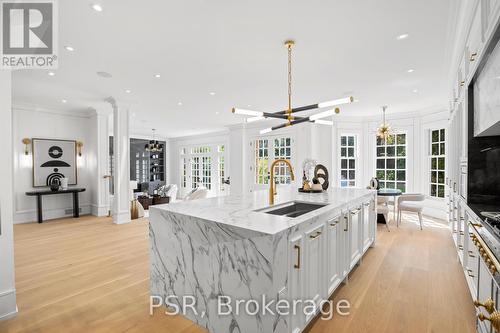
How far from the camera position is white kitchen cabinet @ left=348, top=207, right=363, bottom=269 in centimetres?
252

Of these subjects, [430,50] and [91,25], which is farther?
[430,50]

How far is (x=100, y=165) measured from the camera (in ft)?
20.4

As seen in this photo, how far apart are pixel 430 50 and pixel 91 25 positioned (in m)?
3.89

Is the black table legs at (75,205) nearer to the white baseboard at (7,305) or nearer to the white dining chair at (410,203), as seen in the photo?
the white baseboard at (7,305)

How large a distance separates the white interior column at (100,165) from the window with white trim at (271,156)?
430 cm

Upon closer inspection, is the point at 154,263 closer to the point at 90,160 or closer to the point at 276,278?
the point at 276,278

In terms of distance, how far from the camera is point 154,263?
2.19m

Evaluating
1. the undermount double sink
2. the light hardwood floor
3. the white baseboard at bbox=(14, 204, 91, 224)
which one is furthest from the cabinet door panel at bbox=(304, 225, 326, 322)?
the white baseboard at bbox=(14, 204, 91, 224)

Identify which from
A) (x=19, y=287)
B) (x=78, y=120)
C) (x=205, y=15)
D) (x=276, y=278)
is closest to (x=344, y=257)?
(x=276, y=278)

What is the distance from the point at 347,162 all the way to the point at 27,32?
7106mm

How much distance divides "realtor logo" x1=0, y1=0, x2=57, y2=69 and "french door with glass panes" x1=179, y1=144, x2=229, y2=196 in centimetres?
684

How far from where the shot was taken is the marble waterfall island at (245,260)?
4.71 feet

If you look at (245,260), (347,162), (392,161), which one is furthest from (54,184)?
(392,161)

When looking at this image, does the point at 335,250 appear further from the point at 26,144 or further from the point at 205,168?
the point at 205,168
